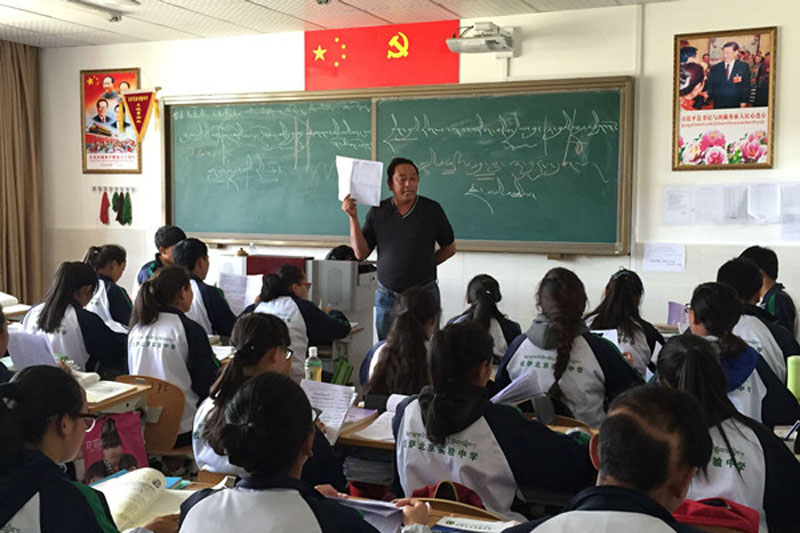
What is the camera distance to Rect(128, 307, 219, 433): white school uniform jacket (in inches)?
132

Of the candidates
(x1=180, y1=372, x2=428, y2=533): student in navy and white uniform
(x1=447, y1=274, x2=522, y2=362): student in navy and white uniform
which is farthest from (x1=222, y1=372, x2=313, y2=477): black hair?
(x1=447, y1=274, x2=522, y2=362): student in navy and white uniform

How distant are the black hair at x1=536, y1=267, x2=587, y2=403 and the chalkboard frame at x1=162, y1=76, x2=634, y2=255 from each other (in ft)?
8.02

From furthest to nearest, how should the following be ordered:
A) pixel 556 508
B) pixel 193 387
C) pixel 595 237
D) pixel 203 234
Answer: pixel 203 234
pixel 595 237
pixel 193 387
pixel 556 508

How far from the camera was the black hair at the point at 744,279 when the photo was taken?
3.54 m

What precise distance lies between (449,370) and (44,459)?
3.43ft

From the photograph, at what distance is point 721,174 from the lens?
5.16m

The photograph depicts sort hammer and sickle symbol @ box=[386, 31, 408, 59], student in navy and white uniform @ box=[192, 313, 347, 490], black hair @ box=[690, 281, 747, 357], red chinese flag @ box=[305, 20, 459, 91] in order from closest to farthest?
student in navy and white uniform @ box=[192, 313, 347, 490]
black hair @ box=[690, 281, 747, 357]
red chinese flag @ box=[305, 20, 459, 91]
hammer and sickle symbol @ box=[386, 31, 408, 59]

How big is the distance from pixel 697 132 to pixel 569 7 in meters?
1.17

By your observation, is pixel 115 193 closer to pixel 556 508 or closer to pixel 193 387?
pixel 193 387

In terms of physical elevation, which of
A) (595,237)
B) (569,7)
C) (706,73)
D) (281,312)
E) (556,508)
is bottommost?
(556,508)

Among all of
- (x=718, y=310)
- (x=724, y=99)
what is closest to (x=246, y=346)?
(x=718, y=310)

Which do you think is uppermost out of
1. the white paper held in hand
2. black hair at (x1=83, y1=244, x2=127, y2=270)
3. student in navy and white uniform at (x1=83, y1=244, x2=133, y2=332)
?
the white paper held in hand

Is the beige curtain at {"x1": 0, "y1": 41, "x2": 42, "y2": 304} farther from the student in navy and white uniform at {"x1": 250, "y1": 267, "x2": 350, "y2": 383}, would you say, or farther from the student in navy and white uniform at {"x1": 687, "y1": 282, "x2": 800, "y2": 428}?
the student in navy and white uniform at {"x1": 687, "y1": 282, "x2": 800, "y2": 428}

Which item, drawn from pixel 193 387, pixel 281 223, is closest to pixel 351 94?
pixel 281 223
